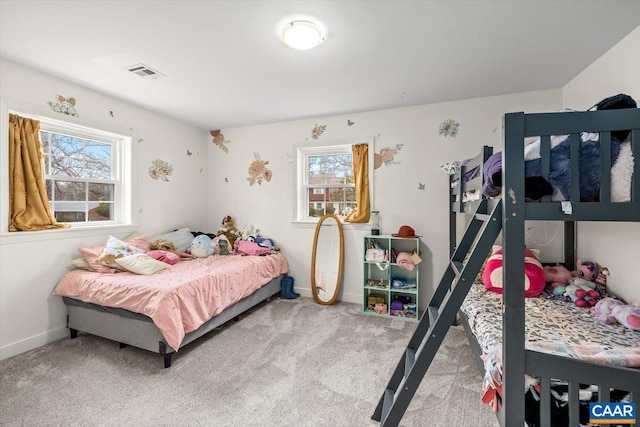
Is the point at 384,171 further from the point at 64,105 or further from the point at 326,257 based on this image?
the point at 64,105

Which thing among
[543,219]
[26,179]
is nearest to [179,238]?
[26,179]

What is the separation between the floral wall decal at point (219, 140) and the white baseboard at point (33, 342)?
271cm

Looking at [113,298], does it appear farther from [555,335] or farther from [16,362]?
[555,335]

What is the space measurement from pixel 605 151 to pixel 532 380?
927 mm

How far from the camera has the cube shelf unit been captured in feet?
10.0

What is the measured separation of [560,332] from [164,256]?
3.30 metres

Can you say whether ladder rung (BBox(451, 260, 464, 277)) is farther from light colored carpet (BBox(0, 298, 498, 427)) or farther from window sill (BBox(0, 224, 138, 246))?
window sill (BBox(0, 224, 138, 246))

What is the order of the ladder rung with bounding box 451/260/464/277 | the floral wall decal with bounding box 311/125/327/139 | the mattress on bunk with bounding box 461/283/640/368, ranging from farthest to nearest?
the floral wall decal with bounding box 311/125/327/139
the ladder rung with bounding box 451/260/464/277
the mattress on bunk with bounding box 461/283/640/368

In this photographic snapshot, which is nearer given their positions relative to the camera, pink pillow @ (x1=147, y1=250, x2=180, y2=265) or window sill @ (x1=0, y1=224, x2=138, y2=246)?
window sill @ (x1=0, y1=224, x2=138, y2=246)

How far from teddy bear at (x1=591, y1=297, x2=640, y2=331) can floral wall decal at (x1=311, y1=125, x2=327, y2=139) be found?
300 cm

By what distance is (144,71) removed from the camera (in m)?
2.38

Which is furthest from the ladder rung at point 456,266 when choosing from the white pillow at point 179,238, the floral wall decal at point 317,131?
the white pillow at point 179,238

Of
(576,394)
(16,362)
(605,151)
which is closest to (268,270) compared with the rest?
(16,362)

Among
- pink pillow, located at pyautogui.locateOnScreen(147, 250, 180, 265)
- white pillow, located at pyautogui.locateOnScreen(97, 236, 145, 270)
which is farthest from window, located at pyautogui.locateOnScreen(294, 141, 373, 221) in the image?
white pillow, located at pyautogui.locateOnScreen(97, 236, 145, 270)
